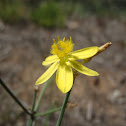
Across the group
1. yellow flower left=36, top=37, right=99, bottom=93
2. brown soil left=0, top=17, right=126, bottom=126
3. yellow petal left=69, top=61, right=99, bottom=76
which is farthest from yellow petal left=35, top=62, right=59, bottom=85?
brown soil left=0, top=17, right=126, bottom=126

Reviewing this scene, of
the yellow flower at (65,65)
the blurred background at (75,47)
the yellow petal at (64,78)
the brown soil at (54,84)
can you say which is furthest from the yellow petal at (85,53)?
the brown soil at (54,84)

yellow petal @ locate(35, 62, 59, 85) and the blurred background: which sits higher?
yellow petal @ locate(35, 62, 59, 85)

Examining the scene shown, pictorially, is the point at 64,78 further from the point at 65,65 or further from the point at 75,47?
the point at 75,47

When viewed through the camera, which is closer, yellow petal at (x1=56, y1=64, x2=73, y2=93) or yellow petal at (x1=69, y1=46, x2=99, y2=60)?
yellow petal at (x1=56, y1=64, x2=73, y2=93)

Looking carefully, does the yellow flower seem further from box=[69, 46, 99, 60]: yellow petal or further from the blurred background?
the blurred background

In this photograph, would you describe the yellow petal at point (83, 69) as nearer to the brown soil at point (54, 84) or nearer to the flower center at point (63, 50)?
the flower center at point (63, 50)

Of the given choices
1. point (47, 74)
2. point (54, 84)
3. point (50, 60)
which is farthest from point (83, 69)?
point (54, 84)

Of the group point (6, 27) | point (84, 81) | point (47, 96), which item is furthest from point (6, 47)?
point (84, 81)
